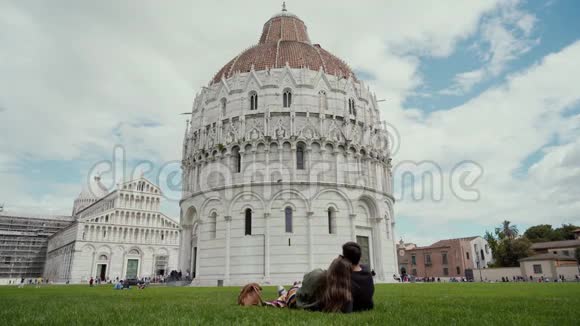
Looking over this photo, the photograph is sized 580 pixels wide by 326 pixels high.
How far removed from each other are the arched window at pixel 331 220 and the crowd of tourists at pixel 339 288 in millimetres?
24463

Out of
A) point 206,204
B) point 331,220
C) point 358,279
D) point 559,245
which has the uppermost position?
point 206,204

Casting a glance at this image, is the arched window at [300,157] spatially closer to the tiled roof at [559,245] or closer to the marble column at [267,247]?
the marble column at [267,247]

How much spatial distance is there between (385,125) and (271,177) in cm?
1512

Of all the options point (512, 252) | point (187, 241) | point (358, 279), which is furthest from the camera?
point (512, 252)

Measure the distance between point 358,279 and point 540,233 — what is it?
81.5 metres

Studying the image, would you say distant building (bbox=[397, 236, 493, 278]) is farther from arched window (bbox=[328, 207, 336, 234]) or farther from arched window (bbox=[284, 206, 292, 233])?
arched window (bbox=[284, 206, 292, 233])

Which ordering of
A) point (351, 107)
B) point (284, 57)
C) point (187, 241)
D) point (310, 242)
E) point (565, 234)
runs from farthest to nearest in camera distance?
point (565, 234) → point (284, 57) → point (187, 241) → point (351, 107) → point (310, 242)

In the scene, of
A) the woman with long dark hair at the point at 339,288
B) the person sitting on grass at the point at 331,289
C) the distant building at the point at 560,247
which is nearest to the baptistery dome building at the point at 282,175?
the person sitting on grass at the point at 331,289

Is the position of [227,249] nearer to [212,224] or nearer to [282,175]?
[212,224]

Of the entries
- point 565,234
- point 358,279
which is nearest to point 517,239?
point 565,234

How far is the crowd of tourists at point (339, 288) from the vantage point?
20.8 ft

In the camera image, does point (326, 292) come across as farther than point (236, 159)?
No

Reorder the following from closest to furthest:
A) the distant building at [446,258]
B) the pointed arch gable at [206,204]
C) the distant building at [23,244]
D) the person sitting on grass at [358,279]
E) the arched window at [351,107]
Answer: the person sitting on grass at [358,279]
the pointed arch gable at [206,204]
the arched window at [351,107]
the distant building at [446,258]
the distant building at [23,244]

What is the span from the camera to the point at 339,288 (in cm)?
637
